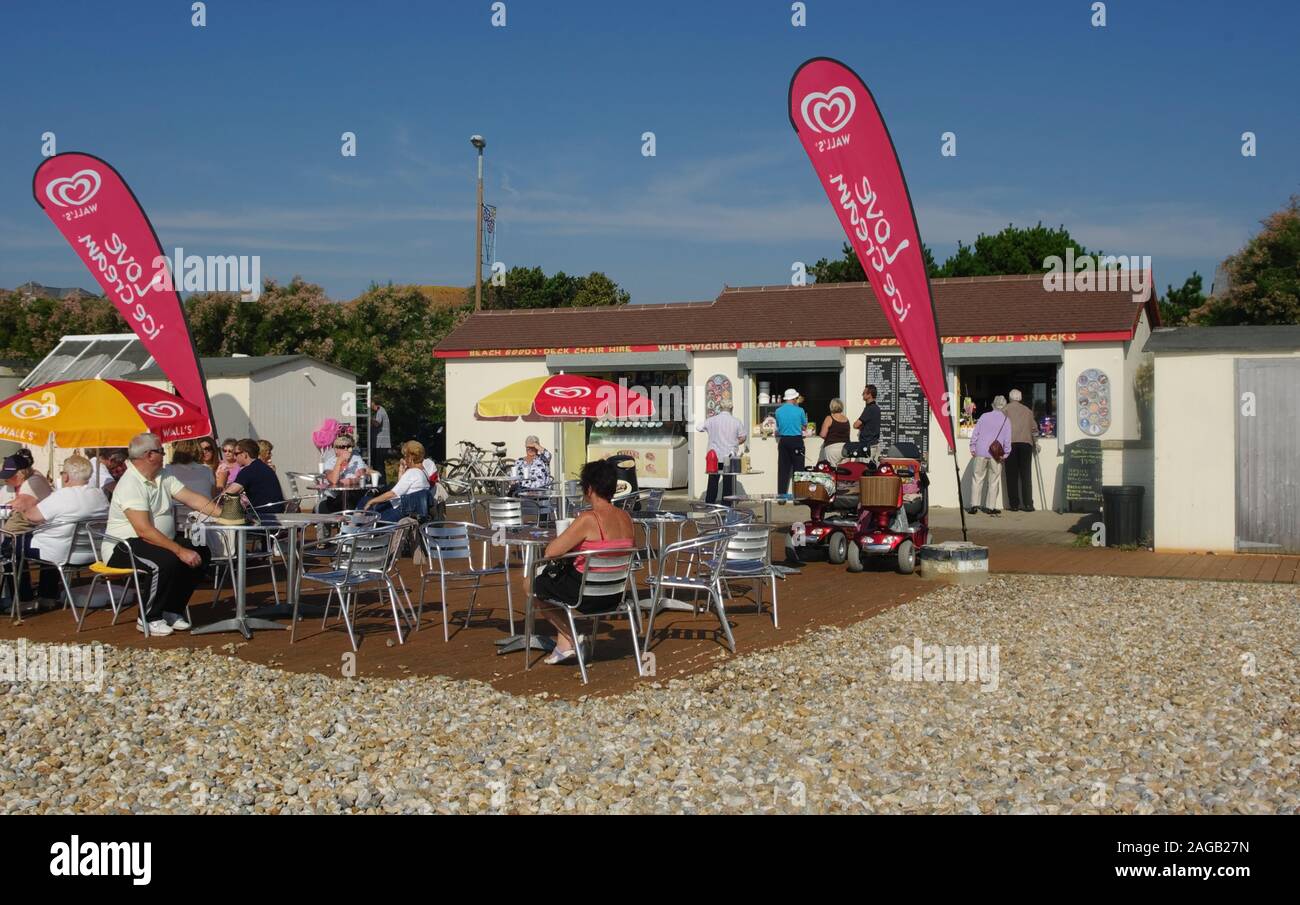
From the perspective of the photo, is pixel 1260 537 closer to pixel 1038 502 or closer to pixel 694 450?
pixel 1038 502

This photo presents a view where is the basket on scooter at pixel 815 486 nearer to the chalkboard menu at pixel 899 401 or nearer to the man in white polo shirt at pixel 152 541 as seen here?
the man in white polo shirt at pixel 152 541

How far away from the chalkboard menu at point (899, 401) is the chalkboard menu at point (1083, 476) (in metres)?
2.07

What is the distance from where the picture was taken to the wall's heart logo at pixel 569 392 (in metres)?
13.2

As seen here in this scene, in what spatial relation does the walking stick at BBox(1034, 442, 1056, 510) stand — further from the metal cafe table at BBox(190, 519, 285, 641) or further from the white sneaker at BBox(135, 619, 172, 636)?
the white sneaker at BBox(135, 619, 172, 636)

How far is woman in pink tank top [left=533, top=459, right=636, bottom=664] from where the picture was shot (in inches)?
275

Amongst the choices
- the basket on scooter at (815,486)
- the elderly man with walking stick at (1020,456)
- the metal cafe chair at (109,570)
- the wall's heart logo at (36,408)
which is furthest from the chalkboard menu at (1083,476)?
the wall's heart logo at (36,408)

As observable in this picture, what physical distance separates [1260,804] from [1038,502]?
1317 centimetres

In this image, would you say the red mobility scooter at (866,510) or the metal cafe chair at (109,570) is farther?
the red mobility scooter at (866,510)

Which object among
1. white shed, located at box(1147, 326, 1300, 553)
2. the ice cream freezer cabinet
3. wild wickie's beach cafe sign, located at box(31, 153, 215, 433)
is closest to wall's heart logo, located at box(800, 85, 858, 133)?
white shed, located at box(1147, 326, 1300, 553)

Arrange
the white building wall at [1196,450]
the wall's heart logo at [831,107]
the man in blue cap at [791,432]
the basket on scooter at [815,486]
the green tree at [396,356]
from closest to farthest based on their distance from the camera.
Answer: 1. the wall's heart logo at [831,107]
2. the basket on scooter at [815,486]
3. the white building wall at [1196,450]
4. the man in blue cap at [791,432]
5. the green tree at [396,356]

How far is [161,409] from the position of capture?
1013 centimetres

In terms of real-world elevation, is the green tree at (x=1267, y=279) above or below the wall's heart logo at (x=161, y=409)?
above

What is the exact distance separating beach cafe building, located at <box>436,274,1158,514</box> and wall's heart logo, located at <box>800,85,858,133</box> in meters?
7.31
